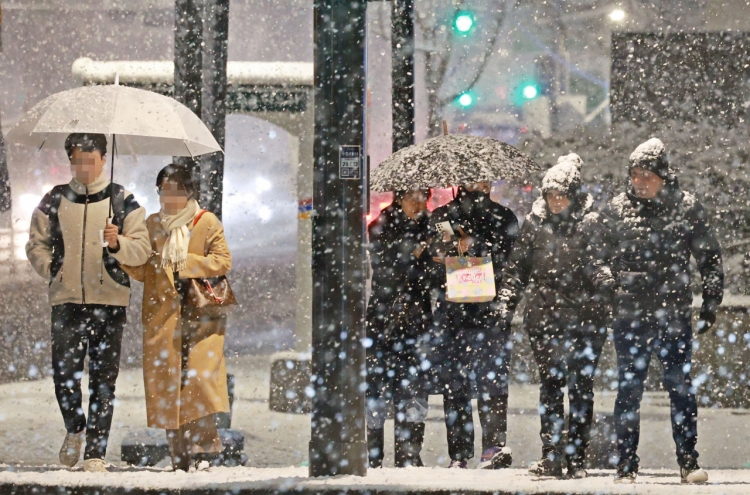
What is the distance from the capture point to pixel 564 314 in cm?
622

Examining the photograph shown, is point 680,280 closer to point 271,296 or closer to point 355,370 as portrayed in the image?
point 355,370

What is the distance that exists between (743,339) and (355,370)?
610 cm

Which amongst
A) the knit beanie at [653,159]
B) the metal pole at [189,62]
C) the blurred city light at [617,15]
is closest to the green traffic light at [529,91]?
the blurred city light at [617,15]

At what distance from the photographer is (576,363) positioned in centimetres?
623

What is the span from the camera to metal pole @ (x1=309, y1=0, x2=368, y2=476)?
230 inches

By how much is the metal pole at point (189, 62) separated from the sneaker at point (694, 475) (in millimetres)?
3880

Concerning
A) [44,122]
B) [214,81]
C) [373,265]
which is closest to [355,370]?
[373,265]

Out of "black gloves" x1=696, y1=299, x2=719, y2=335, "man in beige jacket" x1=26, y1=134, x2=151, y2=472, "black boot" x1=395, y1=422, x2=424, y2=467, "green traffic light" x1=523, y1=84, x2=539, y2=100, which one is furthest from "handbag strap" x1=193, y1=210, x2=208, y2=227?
"green traffic light" x1=523, y1=84, x2=539, y2=100

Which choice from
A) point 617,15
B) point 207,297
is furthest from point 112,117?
point 617,15

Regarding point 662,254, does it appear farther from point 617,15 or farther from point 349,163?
point 617,15

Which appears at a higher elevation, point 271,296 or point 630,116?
point 630,116

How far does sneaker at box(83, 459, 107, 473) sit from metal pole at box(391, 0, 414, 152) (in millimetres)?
3206

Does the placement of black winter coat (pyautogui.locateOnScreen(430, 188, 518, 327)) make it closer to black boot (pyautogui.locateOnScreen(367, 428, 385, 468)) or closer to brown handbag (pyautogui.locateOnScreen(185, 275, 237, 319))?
black boot (pyautogui.locateOnScreen(367, 428, 385, 468))

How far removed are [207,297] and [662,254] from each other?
2.74m
